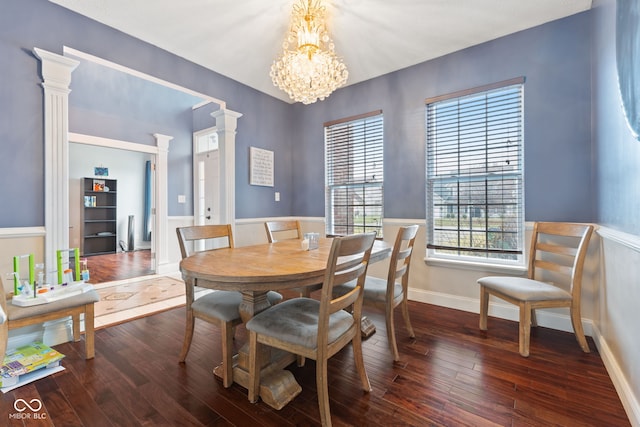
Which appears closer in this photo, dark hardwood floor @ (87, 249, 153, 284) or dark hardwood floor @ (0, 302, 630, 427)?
→ dark hardwood floor @ (0, 302, 630, 427)

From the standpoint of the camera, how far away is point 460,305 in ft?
9.17

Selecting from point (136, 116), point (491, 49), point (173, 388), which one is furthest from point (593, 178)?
point (136, 116)

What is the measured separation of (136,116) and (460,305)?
5.08 metres

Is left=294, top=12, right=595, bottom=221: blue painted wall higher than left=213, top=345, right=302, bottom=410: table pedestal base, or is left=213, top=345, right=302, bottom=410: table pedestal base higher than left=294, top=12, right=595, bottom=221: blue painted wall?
left=294, top=12, right=595, bottom=221: blue painted wall

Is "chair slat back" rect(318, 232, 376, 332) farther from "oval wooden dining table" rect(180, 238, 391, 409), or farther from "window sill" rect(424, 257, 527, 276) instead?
"window sill" rect(424, 257, 527, 276)

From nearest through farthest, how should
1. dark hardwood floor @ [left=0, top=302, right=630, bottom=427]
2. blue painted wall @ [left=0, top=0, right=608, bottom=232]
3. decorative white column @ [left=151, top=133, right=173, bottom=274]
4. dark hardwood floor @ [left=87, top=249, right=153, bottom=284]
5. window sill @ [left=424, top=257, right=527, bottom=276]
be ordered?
dark hardwood floor @ [left=0, top=302, right=630, bottom=427]
blue painted wall @ [left=0, top=0, right=608, bottom=232]
window sill @ [left=424, top=257, right=527, bottom=276]
dark hardwood floor @ [left=87, top=249, right=153, bottom=284]
decorative white column @ [left=151, top=133, right=173, bottom=274]

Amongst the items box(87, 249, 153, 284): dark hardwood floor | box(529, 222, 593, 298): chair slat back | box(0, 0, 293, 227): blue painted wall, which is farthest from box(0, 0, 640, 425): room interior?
box(87, 249, 153, 284): dark hardwood floor

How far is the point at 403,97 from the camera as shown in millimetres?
3139

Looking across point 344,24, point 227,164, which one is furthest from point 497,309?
point 227,164

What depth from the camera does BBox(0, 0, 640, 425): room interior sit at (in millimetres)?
1711

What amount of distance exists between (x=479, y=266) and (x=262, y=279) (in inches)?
89.6

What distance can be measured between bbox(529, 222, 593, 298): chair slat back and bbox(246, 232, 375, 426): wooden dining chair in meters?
1.69

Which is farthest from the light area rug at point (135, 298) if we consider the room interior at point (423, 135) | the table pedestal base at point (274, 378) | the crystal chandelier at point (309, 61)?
the crystal chandelier at point (309, 61)

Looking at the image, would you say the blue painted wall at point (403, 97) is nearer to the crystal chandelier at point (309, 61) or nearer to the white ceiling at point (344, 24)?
the white ceiling at point (344, 24)
